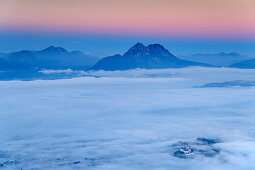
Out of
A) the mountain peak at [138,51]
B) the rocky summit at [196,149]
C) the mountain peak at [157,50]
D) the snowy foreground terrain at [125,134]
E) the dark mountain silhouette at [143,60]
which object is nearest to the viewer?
the snowy foreground terrain at [125,134]

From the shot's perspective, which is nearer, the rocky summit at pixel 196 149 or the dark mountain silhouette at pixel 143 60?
the rocky summit at pixel 196 149

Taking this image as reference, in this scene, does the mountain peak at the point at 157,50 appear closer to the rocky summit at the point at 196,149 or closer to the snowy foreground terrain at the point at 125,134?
the snowy foreground terrain at the point at 125,134

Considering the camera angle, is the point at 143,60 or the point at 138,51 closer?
the point at 143,60

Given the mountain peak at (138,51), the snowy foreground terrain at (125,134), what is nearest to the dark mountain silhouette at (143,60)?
the mountain peak at (138,51)

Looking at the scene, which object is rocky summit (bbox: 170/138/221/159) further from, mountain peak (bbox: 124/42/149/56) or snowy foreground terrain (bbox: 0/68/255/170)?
mountain peak (bbox: 124/42/149/56)

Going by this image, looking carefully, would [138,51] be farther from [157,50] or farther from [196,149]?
[196,149]

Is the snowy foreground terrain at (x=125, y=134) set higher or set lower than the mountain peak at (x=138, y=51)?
lower

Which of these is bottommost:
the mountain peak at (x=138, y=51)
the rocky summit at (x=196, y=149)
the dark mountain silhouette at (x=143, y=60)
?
the rocky summit at (x=196, y=149)

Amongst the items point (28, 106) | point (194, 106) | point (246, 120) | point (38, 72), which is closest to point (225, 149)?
point (246, 120)

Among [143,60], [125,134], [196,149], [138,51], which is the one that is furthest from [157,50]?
[196,149]
